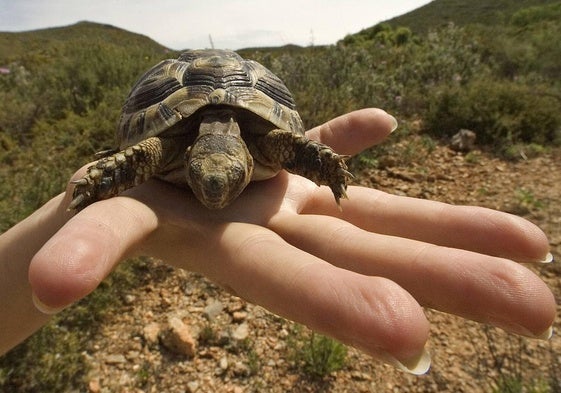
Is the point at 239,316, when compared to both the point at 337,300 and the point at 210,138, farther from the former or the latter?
the point at 337,300

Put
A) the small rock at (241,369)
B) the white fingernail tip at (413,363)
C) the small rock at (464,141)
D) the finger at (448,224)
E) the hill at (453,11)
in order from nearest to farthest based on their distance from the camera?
the white fingernail tip at (413,363) → the finger at (448,224) → the small rock at (241,369) → the small rock at (464,141) → the hill at (453,11)

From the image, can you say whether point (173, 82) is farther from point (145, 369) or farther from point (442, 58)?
point (442, 58)

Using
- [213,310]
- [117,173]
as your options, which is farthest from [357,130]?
[213,310]

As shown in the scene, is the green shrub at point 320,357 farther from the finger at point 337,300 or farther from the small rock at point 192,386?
the finger at point 337,300

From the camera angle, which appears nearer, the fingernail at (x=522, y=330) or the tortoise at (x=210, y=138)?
the fingernail at (x=522, y=330)

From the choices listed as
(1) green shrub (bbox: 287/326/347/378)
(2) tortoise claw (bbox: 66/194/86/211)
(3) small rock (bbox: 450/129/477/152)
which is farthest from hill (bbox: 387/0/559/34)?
(2) tortoise claw (bbox: 66/194/86/211)

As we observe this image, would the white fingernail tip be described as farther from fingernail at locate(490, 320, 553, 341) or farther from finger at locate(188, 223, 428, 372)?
fingernail at locate(490, 320, 553, 341)

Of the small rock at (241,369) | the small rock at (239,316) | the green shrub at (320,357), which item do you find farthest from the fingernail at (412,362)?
the small rock at (239,316)
